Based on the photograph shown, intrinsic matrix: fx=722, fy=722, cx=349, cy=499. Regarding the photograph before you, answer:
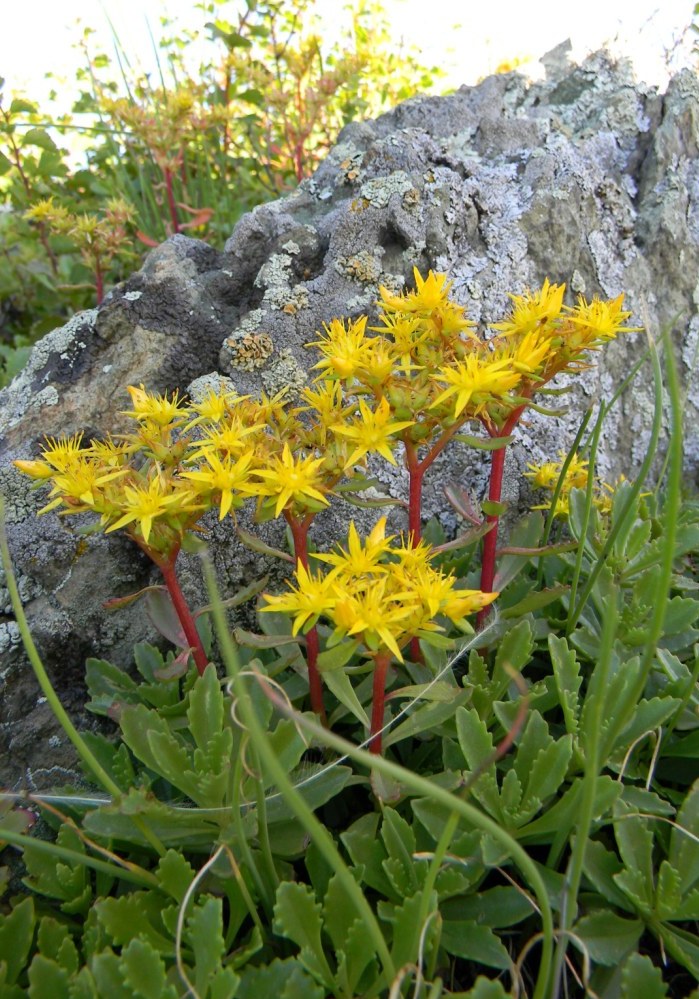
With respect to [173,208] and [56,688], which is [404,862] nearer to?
[56,688]

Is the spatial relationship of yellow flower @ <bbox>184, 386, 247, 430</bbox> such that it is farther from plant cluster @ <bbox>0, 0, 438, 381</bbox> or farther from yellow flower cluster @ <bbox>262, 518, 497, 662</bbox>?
plant cluster @ <bbox>0, 0, 438, 381</bbox>

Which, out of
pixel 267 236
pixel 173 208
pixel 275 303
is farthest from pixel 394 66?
pixel 275 303

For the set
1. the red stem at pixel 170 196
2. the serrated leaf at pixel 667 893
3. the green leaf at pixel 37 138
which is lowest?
the serrated leaf at pixel 667 893

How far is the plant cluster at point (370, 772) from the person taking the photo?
0.95 m

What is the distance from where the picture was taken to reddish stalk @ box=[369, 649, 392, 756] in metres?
1.07

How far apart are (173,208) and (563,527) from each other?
1784 mm

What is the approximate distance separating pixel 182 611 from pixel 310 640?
232 mm

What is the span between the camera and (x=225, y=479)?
3.60ft

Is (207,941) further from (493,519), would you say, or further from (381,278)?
(381,278)

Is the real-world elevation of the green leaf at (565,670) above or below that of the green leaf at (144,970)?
above

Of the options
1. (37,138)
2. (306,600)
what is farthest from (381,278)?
(37,138)

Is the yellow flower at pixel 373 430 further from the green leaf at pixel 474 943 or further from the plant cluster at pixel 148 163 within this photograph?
the plant cluster at pixel 148 163

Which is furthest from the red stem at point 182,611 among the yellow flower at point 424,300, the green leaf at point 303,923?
the yellow flower at point 424,300

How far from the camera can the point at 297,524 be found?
3.95 feet
